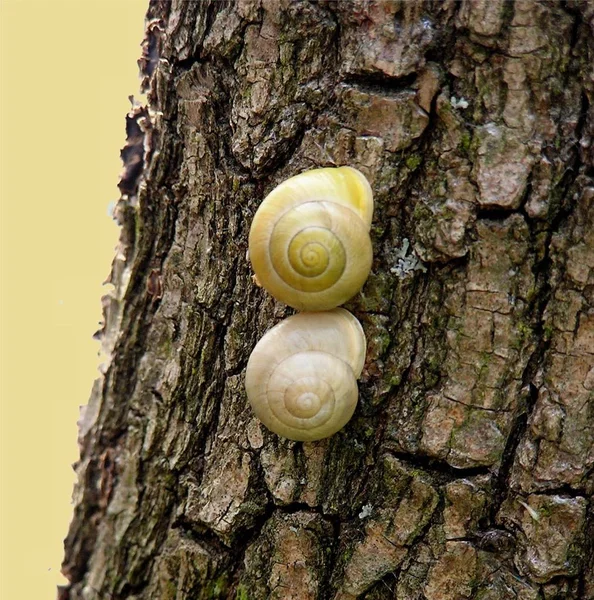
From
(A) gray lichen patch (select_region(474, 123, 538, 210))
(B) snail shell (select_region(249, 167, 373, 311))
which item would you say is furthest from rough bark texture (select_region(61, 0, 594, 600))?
(B) snail shell (select_region(249, 167, 373, 311))

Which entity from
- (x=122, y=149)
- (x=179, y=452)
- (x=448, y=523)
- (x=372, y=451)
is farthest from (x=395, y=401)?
(x=122, y=149)

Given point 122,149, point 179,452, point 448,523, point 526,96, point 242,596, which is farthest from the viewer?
point 122,149

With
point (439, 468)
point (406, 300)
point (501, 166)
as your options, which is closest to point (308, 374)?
point (406, 300)

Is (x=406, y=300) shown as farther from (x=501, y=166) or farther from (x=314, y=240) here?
(x=501, y=166)

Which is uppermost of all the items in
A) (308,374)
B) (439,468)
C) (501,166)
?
(501,166)

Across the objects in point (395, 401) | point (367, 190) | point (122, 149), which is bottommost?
point (395, 401)

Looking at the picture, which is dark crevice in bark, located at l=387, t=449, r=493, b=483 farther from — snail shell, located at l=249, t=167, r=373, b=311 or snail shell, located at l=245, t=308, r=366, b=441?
snail shell, located at l=249, t=167, r=373, b=311

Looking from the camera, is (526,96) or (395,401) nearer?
(526,96)

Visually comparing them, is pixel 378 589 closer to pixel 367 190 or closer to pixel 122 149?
pixel 367 190
